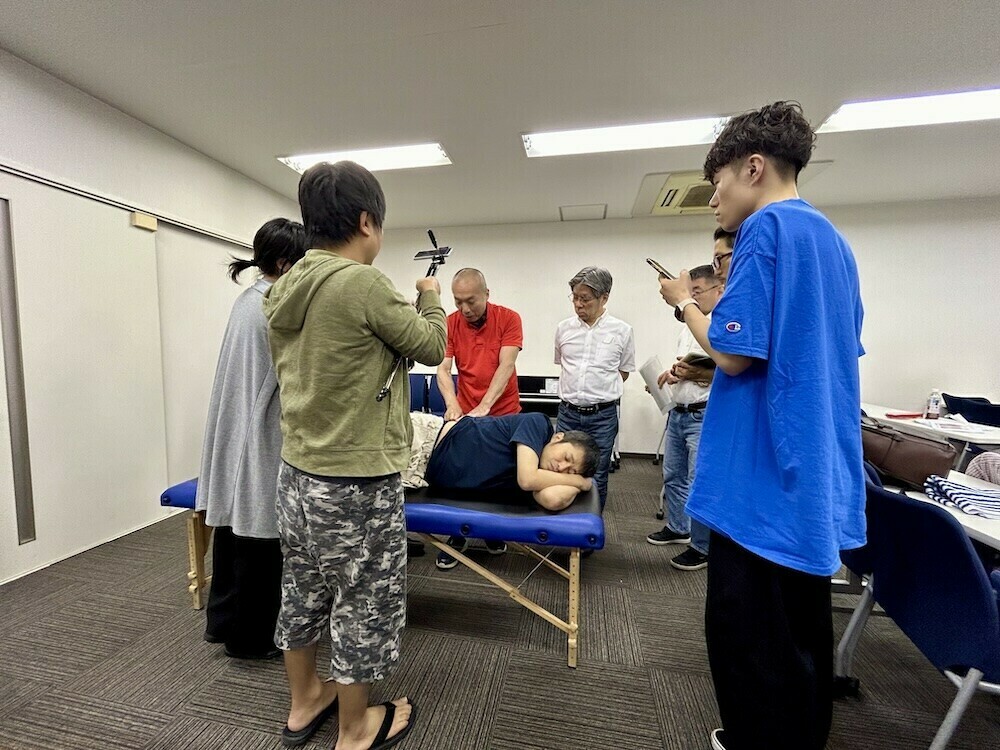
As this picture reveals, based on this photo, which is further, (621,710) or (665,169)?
(665,169)

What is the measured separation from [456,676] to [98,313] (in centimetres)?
275

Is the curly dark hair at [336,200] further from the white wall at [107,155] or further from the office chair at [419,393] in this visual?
the office chair at [419,393]

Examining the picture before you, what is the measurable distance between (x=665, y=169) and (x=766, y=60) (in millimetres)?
1163

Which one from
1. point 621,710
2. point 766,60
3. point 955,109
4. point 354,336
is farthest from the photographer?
point 955,109

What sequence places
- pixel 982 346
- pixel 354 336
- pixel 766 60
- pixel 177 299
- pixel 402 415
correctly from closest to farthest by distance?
1. pixel 354 336
2. pixel 402 415
3. pixel 766 60
4. pixel 177 299
5. pixel 982 346

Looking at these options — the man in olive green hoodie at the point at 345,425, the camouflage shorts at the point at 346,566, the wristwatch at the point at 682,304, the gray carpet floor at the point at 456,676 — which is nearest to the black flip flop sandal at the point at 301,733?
the gray carpet floor at the point at 456,676

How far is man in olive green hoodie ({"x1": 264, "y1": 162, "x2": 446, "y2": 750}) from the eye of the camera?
90cm

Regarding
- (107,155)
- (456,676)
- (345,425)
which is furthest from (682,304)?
(107,155)

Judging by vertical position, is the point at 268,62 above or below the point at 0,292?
above

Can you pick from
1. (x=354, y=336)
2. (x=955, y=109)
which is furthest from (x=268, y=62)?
(x=955, y=109)

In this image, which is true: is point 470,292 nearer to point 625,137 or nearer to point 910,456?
point 625,137

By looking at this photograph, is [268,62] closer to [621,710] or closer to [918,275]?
[621,710]

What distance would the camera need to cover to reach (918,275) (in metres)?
3.87

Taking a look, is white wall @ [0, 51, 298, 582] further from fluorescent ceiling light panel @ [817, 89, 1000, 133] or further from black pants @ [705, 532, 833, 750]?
fluorescent ceiling light panel @ [817, 89, 1000, 133]
